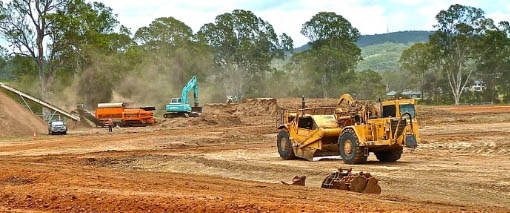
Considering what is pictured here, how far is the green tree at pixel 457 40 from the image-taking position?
9231 centimetres

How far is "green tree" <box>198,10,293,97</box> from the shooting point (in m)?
101

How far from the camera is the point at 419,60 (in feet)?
362

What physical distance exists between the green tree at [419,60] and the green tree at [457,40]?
478cm

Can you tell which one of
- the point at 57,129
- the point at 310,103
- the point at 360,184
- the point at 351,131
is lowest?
the point at 360,184

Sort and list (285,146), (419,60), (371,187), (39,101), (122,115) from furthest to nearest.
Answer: (419,60) → (39,101) → (122,115) → (285,146) → (371,187)

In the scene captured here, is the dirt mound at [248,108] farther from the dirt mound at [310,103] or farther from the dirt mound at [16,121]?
the dirt mound at [16,121]

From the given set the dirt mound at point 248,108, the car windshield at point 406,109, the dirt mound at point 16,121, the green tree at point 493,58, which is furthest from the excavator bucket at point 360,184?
the green tree at point 493,58

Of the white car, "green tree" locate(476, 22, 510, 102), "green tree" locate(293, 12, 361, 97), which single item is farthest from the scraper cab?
"green tree" locate(476, 22, 510, 102)

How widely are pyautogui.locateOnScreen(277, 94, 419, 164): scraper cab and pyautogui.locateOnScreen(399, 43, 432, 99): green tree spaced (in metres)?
80.6

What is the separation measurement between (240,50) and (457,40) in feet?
106

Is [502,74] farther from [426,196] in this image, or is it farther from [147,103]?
[426,196]

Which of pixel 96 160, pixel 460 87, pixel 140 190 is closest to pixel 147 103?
pixel 460 87

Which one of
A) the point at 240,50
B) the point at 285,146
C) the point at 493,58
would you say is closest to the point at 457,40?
the point at 493,58

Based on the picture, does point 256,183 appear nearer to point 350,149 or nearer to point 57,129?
point 350,149
